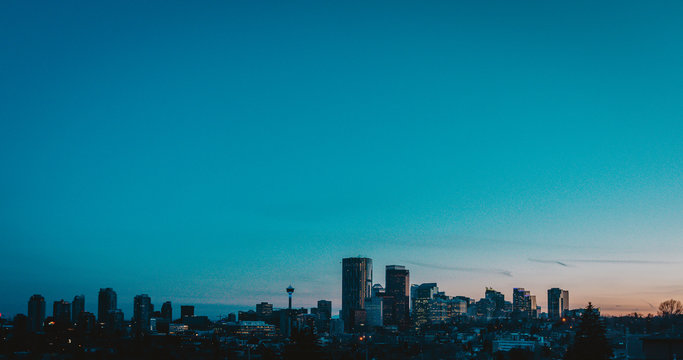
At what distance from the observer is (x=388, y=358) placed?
126125 millimetres

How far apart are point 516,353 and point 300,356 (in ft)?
240

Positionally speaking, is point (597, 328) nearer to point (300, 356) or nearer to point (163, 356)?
point (300, 356)

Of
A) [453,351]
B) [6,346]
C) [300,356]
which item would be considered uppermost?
[300,356]

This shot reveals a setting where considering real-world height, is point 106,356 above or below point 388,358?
above

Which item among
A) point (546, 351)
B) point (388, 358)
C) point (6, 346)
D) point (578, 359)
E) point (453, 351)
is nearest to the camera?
point (578, 359)

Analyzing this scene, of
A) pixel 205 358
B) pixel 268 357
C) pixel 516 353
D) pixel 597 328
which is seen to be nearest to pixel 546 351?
pixel 516 353

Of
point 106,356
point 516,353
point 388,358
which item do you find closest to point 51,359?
point 106,356

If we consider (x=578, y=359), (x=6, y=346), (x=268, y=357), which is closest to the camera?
(x=268, y=357)

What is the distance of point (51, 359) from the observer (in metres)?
52.6

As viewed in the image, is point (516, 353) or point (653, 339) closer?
point (653, 339)

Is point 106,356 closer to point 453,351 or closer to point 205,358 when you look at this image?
point 205,358

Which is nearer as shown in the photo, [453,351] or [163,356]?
[163,356]

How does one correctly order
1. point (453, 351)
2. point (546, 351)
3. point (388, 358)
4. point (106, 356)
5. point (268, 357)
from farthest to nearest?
point (453, 351) < point (546, 351) < point (388, 358) < point (106, 356) < point (268, 357)

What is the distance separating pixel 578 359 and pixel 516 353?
168 ft
